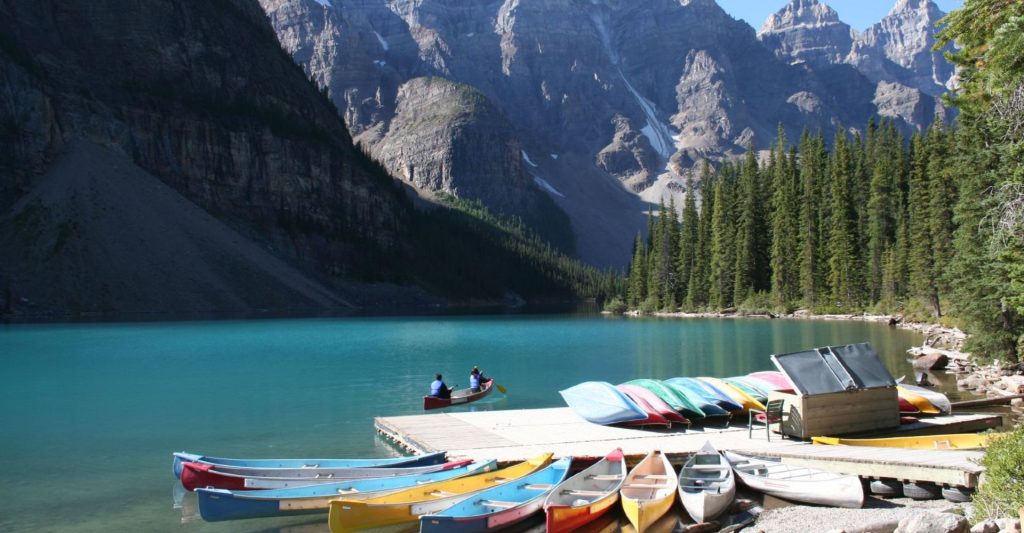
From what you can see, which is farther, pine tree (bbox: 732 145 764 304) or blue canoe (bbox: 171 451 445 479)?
pine tree (bbox: 732 145 764 304)

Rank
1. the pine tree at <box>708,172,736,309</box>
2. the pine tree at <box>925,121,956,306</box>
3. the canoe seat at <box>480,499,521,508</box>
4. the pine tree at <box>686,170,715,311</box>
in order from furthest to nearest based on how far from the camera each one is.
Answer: the pine tree at <box>686,170,715,311</box>, the pine tree at <box>708,172,736,309</box>, the pine tree at <box>925,121,956,306</box>, the canoe seat at <box>480,499,521,508</box>

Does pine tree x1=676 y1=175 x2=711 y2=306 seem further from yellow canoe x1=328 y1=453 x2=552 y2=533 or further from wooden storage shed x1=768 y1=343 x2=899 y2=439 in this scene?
yellow canoe x1=328 y1=453 x2=552 y2=533

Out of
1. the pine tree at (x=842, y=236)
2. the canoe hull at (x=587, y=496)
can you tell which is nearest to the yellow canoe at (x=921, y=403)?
the canoe hull at (x=587, y=496)

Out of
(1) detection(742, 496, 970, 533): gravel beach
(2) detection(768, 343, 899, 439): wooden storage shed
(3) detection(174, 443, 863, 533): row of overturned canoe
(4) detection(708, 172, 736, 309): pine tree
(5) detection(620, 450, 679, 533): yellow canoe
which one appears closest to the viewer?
(1) detection(742, 496, 970, 533): gravel beach

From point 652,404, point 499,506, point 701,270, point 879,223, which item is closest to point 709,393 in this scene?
point 652,404

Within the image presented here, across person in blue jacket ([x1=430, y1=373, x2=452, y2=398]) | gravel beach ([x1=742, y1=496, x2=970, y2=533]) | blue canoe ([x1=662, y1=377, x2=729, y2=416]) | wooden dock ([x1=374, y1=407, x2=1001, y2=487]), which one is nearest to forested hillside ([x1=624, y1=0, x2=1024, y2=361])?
wooden dock ([x1=374, y1=407, x2=1001, y2=487])

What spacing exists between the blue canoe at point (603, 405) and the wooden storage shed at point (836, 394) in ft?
13.6

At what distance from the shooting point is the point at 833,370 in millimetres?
20016

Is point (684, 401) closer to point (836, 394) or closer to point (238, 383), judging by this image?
point (836, 394)

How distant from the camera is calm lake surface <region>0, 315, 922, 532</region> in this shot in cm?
1888

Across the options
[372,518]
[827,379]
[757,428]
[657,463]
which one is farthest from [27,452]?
[827,379]

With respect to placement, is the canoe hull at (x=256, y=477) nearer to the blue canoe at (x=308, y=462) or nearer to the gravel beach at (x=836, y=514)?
the blue canoe at (x=308, y=462)

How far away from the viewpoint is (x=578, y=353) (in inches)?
2077

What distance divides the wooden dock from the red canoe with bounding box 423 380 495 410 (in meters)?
5.25
